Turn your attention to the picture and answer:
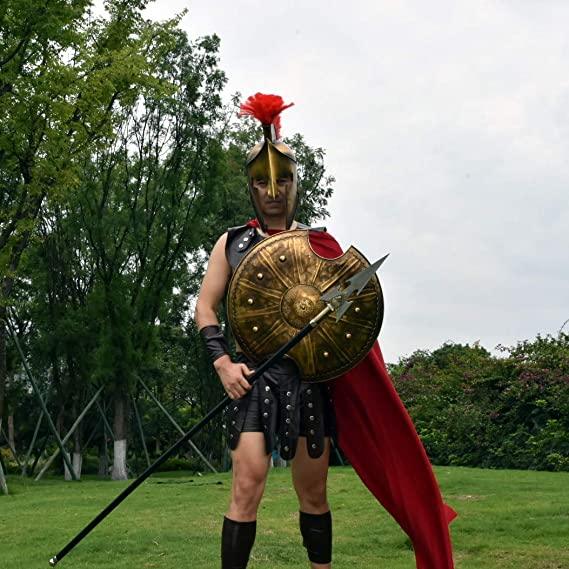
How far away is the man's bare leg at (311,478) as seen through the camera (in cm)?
416

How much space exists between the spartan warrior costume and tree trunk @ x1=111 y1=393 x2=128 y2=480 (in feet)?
60.2

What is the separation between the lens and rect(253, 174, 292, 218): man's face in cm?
430

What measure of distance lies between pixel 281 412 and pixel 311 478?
15.3 inches

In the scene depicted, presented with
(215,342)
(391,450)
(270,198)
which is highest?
(270,198)

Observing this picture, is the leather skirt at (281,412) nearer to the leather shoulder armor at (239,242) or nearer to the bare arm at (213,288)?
the bare arm at (213,288)

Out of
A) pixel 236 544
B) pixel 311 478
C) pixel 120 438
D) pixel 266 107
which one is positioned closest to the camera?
pixel 236 544

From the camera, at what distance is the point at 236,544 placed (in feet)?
12.9

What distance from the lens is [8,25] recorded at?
12500 mm

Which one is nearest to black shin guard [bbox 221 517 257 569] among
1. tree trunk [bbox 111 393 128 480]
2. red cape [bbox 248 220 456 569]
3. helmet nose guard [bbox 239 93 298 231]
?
red cape [bbox 248 220 456 569]

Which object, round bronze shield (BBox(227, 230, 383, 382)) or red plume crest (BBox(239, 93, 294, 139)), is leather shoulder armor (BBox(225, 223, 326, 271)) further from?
red plume crest (BBox(239, 93, 294, 139))

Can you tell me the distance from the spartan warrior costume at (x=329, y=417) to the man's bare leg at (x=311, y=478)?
0.14 feet

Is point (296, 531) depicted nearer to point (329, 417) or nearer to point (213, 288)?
point (329, 417)

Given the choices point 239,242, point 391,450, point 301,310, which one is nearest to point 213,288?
point 239,242

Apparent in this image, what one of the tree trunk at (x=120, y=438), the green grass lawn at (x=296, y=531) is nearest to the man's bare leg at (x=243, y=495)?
the green grass lawn at (x=296, y=531)
